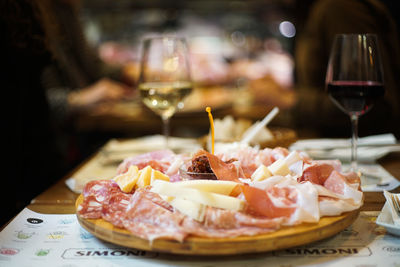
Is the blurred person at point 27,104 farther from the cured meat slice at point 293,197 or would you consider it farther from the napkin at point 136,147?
the cured meat slice at point 293,197

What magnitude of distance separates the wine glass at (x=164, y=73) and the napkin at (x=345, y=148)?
1.35ft

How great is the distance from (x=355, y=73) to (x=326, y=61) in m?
1.17

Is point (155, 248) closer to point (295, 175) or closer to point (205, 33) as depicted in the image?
point (295, 175)

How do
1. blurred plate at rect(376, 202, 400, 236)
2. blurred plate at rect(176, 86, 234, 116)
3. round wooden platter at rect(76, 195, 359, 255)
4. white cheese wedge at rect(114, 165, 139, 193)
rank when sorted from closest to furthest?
1. round wooden platter at rect(76, 195, 359, 255)
2. blurred plate at rect(376, 202, 400, 236)
3. white cheese wedge at rect(114, 165, 139, 193)
4. blurred plate at rect(176, 86, 234, 116)

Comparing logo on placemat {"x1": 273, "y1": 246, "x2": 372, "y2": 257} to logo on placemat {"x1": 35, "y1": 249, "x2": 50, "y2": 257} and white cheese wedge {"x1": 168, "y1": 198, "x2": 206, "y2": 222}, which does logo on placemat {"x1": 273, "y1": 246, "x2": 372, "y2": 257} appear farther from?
logo on placemat {"x1": 35, "y1": 249, "x2": 50, "y2": 257}

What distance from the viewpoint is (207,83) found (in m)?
2.74

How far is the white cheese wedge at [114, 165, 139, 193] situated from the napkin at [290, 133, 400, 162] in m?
0.61

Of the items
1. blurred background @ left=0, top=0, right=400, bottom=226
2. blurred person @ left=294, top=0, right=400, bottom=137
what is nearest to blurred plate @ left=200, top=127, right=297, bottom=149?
blurred background @ left=0, top=0, right=400, bottom=226

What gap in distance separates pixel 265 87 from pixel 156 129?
2.62ft

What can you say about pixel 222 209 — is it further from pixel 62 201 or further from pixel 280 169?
pixel 62 201

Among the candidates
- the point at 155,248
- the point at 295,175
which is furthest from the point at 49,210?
the point at 295,175

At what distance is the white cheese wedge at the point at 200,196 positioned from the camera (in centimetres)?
67

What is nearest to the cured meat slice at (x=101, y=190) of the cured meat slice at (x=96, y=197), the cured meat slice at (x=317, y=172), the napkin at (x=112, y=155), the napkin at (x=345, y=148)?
the cured meat slice at (x=96, y=197)

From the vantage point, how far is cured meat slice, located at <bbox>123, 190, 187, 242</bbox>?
63 centimetres
